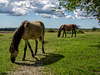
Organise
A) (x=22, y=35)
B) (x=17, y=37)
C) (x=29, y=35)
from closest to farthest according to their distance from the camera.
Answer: (x=17, y=37), (x=22, y=35), (x=29, y=35)

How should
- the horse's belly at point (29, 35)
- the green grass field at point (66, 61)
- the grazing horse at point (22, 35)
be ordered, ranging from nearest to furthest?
the green grass field at point (66, 61) → the grazing horse at point (22, 35) → the horse's belly at point (29, 35)

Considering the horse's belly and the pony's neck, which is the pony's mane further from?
the horse's belly

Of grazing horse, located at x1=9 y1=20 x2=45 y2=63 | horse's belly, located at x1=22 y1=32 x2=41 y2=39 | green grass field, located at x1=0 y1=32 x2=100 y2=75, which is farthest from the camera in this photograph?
horse's belly, located at x1=22 y1=32 x2=41 y2=39

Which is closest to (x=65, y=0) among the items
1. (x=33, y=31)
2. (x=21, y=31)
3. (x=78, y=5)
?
(x=78, y=5)

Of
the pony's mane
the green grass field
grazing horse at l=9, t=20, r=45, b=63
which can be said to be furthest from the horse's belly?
the green grass field

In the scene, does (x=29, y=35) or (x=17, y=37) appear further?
(x=29, y=35)

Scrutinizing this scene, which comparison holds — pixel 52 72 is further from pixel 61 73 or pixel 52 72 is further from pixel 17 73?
pixel 17 73

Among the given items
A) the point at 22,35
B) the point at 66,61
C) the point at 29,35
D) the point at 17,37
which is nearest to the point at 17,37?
the point at 17,37

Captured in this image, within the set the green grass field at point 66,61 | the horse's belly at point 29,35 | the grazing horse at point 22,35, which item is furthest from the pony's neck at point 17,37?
the green grass field at point 66,61

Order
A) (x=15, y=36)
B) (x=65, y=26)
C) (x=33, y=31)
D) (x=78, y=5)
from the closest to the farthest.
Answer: (x=15, y=36)
(x=33, y=31)
(x=78, y=5)
(x=65, y=26)

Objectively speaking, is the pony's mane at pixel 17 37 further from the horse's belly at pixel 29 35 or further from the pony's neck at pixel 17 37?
the horse's belly at pixel 29 35

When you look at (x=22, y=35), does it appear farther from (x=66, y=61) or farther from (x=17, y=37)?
(x=66, y=61)

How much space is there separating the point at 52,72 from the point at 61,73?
49cm

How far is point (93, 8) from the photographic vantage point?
1400cm
